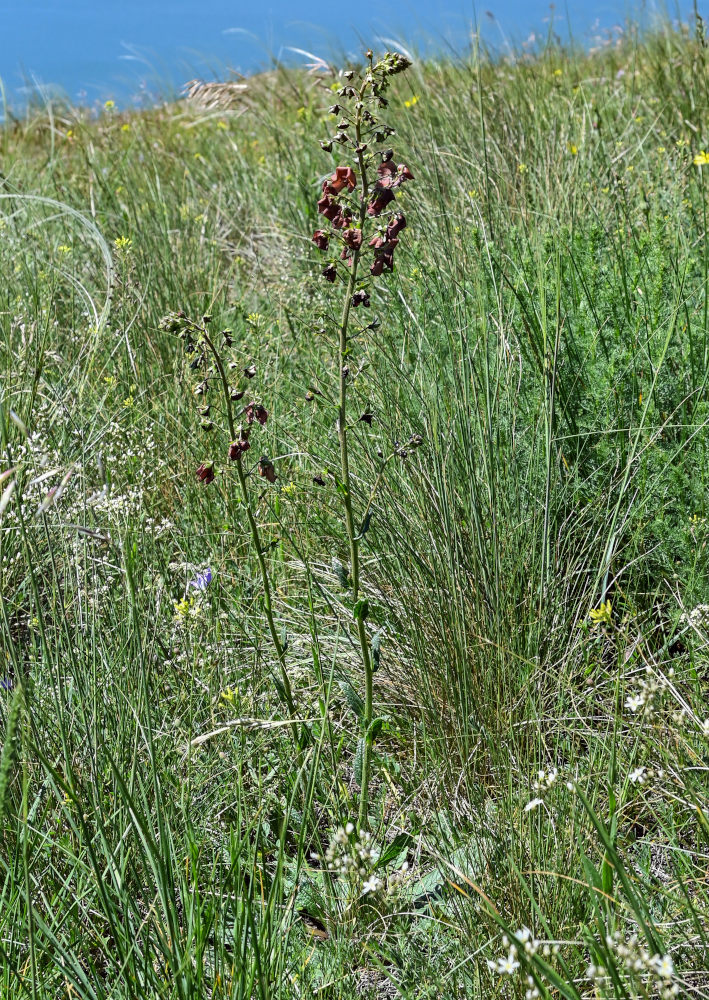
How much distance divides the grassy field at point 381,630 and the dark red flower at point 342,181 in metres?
0.19

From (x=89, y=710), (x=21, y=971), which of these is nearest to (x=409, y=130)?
(x=89, y=710)

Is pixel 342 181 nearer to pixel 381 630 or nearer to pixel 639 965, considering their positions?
pixel 381 630

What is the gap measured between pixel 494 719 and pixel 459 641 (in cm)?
18

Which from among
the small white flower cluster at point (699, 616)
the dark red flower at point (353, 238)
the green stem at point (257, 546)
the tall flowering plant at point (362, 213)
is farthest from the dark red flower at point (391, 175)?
the small white flower cluster at point (699, 616)

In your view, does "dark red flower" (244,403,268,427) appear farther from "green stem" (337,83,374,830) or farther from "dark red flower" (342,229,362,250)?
"dark red flower" (342,229,362,250)

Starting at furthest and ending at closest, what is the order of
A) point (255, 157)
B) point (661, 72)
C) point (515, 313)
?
point (255, 157), point (661, 72), point (515, 313)

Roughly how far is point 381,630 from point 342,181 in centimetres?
81

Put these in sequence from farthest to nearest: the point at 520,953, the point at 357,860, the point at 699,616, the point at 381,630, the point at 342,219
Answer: the point at 699,616
the point at 381,630
the point at 342,219
the point at 357,860
the point at 520,953

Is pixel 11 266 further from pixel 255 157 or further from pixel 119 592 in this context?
pixel 255 157

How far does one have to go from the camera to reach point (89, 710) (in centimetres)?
158

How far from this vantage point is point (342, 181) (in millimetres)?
1535

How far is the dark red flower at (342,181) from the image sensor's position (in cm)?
153

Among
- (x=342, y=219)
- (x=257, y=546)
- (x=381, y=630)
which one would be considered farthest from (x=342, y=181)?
(x=381, y=630)

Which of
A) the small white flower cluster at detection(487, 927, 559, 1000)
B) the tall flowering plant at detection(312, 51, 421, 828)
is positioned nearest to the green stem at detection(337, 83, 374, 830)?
the tall flowering plant at detection(312, 51, 421, 828)
